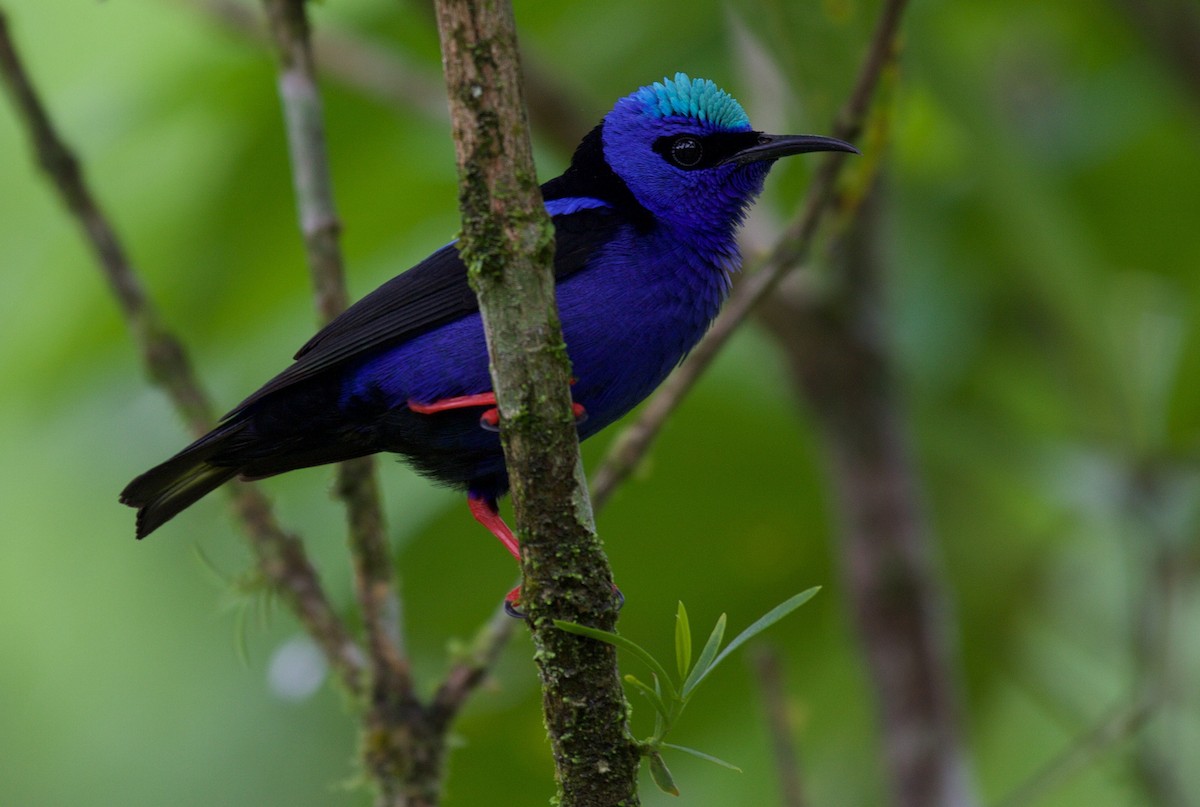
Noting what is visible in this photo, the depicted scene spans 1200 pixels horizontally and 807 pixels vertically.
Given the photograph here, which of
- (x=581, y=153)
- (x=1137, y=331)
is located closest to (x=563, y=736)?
(x=581, y=153)

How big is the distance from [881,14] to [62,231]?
406cm

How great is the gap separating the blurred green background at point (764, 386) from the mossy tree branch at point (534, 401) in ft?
6.27

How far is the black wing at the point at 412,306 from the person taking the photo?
351 cm

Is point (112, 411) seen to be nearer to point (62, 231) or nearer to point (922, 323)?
point (62, 231)

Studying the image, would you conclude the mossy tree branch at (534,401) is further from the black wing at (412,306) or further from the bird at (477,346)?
the black wing at (412,306)

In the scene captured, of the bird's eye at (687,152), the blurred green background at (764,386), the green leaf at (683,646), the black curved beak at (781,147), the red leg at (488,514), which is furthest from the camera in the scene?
the blurred green background at (764,386)

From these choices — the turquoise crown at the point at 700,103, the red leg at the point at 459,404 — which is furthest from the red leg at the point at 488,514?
the turquoise crown at the point at 700,103

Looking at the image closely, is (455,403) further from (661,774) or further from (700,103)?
(661,774)

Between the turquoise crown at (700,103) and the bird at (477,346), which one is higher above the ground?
the turquoise crown at (700,103)

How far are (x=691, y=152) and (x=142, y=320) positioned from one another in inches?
63.9

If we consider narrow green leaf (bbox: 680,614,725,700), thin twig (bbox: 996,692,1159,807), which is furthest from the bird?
thin twig (bbox: 996,692,1159,807)

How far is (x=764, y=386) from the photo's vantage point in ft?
18.0

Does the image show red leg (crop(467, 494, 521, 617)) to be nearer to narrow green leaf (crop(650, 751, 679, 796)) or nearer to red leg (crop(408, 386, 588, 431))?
red leg (crop(408, 386, 588, 431))

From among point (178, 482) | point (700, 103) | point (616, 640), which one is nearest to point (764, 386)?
point (700, 103)
